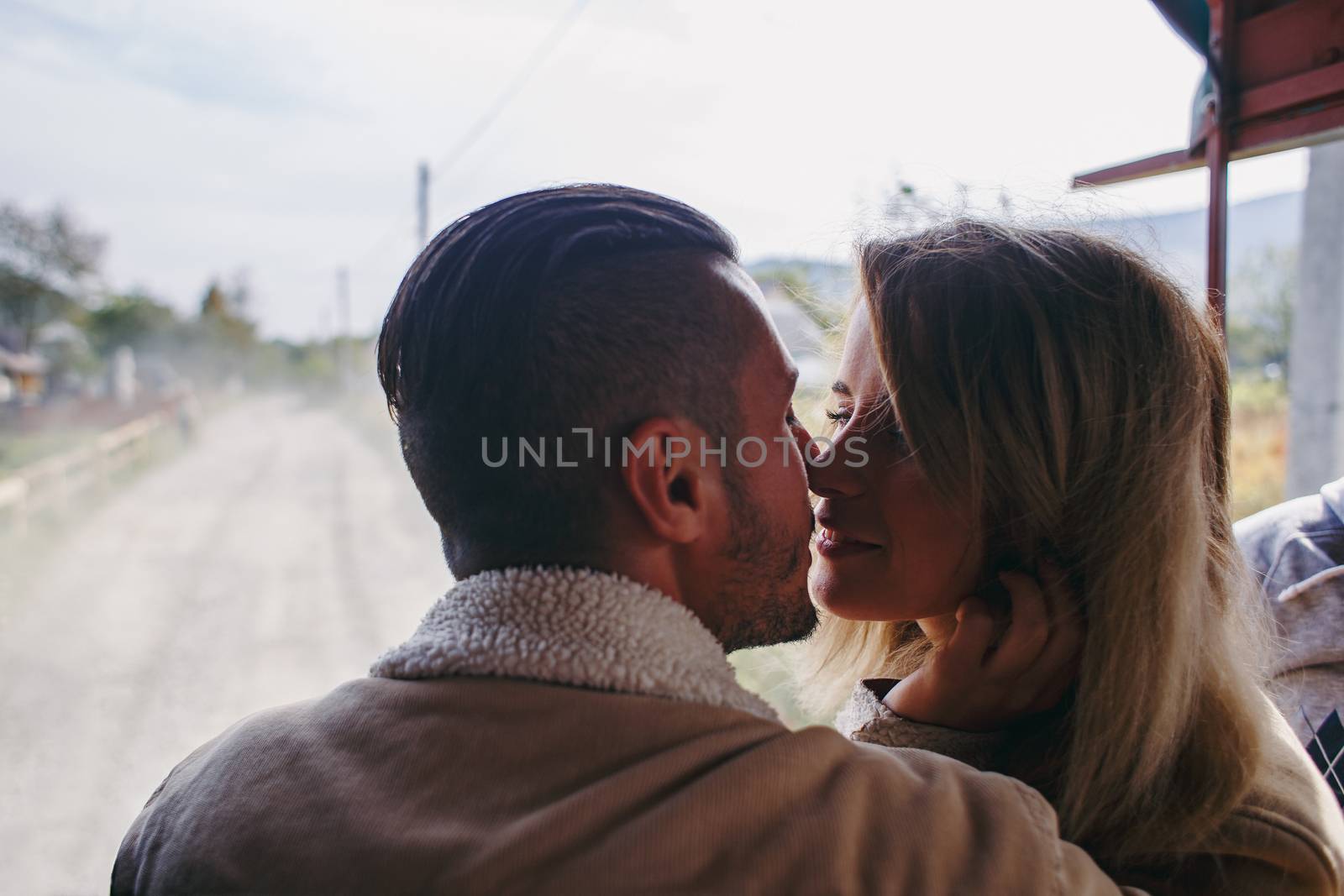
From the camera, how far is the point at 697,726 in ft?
2.16

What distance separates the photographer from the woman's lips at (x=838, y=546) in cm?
109

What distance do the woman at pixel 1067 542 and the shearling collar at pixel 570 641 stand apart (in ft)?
1.22

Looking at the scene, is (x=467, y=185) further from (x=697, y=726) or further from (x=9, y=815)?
(x=697, y=726)

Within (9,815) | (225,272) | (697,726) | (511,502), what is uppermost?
(225,272)

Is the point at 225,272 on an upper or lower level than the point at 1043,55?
lower

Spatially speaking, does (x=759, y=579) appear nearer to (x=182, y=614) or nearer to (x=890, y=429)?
(x=890, y=429)

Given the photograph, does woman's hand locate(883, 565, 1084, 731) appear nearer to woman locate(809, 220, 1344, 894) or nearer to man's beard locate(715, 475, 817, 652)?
woman locate(809, 220, 1344, 894)

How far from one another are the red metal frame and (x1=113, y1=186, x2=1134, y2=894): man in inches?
41.1

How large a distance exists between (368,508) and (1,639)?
4.19 ft

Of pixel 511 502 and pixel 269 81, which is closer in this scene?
pixel 511 502

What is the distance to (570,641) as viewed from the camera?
2.27 feet

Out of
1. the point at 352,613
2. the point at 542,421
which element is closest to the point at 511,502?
the point at 542,421

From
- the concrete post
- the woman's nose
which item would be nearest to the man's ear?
the woman's nose

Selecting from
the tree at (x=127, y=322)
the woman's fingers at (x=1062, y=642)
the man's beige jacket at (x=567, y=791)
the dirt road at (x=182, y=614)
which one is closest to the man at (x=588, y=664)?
the man's beige jacket at (x=567, y=791)
